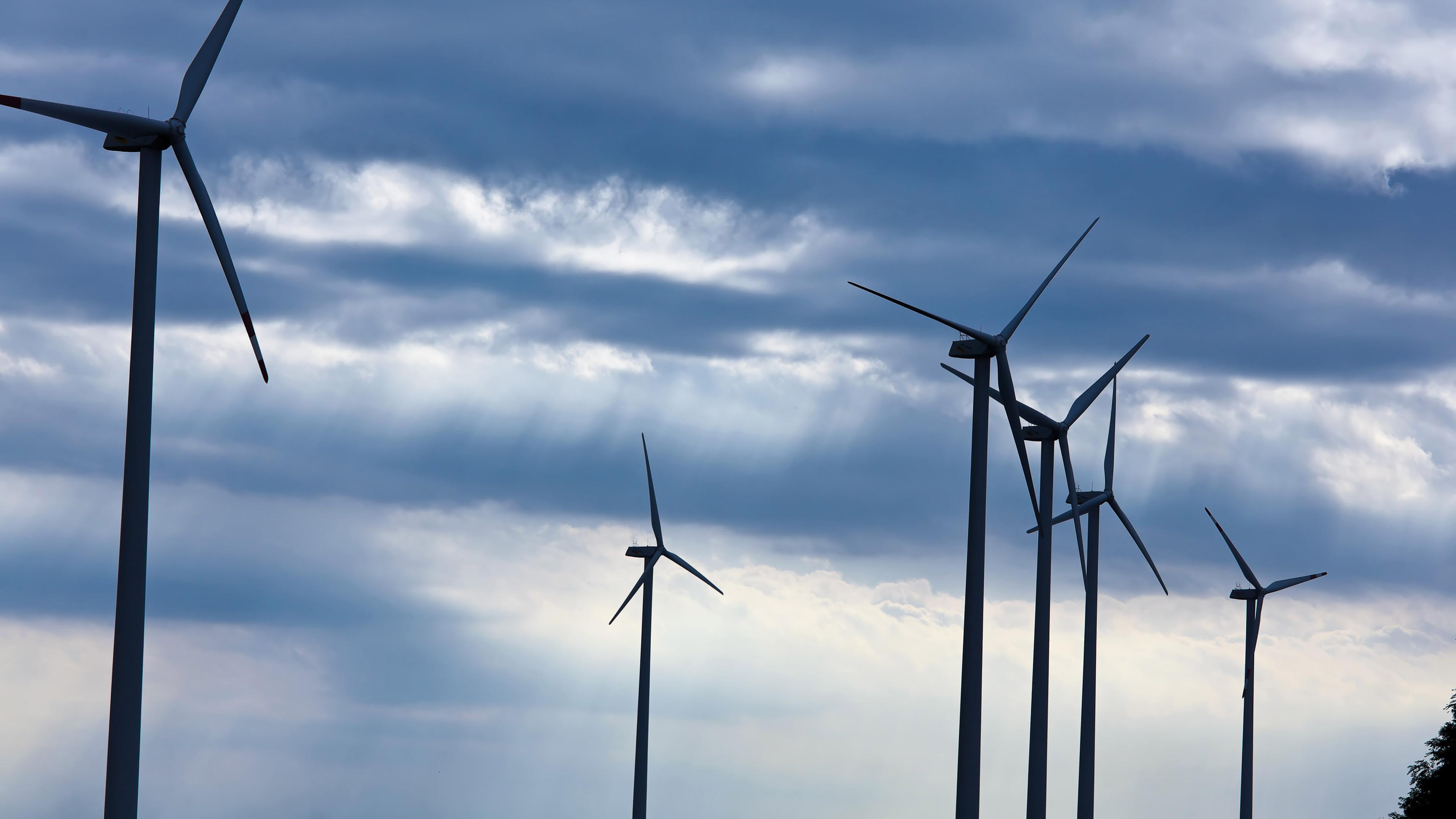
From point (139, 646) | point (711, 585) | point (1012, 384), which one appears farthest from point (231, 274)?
point (711, 585)

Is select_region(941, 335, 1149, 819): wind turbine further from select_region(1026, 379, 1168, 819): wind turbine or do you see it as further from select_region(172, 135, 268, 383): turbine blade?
select_region(172, 135, 268, 383): turbine blade

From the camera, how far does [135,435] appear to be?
35719 mm

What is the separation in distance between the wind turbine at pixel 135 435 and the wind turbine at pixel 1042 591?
36.3 m

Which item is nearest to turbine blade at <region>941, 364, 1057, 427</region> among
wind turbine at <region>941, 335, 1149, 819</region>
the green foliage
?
wind turbine at <region>941, 335, 1149, 819</region>

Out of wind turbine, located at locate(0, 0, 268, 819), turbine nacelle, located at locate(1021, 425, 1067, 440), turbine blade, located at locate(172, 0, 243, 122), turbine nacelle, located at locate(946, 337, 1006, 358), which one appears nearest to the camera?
wind turbine, located at locate(0, 0, 268, 819)

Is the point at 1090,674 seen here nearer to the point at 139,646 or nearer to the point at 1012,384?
the point at 1012,384

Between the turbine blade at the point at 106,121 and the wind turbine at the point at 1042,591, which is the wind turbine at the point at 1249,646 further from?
the turbine blade at the point at 106,121

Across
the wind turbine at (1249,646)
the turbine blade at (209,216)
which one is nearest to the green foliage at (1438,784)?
the wind turbine at (1249,646)

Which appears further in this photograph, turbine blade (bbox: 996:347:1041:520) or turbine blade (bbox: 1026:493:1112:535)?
turbine blade (bbox: 1026:493:1112:535)

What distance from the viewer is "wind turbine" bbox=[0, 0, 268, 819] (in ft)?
113

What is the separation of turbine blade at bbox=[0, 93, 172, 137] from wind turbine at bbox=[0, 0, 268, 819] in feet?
0.06

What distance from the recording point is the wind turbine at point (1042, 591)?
7250cm

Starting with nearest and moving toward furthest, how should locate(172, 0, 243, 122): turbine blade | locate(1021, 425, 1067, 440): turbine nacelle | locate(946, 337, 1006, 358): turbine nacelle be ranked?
locate(172, 0, 243, 122): turbine blade, locate(946, 337, 1006, 358): turbine nacelle, locate(1021, 425, 1067, 440): turbine nacelle

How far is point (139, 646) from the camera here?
114ft
